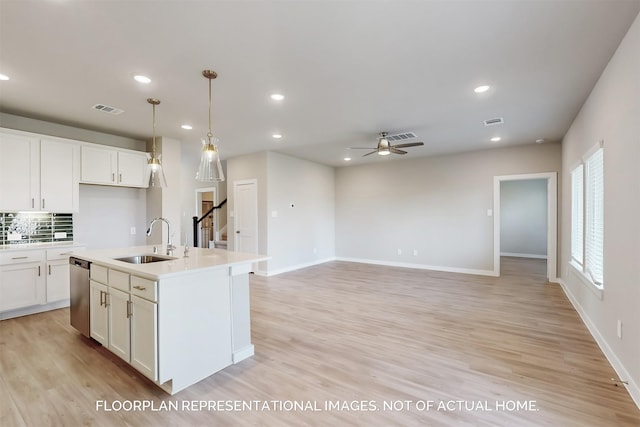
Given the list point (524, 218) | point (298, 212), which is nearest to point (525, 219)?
point (524, 218)

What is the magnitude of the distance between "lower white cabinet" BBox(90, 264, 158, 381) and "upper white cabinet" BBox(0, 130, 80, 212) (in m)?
2.06

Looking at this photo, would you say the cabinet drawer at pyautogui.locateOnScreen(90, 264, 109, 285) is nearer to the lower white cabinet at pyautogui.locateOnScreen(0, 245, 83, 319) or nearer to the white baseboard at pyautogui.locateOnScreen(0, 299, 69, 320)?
the lower white cabinet at pyautogui.locateOnScreen(0, 245, 83, 319)

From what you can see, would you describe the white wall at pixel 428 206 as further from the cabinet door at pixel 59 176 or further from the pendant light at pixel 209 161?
the cabinet door at pixel 59 176

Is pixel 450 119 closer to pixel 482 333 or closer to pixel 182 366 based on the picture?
pixel 482 333

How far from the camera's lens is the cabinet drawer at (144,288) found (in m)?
2.12

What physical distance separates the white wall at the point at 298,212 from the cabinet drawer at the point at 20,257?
3552 mm

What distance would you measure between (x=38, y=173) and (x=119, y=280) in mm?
2802

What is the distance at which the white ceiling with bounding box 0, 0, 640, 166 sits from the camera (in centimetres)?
202

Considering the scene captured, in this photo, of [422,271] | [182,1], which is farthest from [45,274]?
[422,271]

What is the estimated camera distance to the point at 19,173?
382 cm

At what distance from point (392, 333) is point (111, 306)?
2811mm

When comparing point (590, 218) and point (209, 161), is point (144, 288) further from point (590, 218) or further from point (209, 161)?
point (590, 218)

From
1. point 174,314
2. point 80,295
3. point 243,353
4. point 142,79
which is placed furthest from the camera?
point 80,295

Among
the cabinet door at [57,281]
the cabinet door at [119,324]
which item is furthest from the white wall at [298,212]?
the cabinet door at [119,324]
